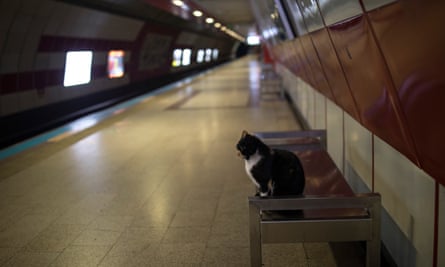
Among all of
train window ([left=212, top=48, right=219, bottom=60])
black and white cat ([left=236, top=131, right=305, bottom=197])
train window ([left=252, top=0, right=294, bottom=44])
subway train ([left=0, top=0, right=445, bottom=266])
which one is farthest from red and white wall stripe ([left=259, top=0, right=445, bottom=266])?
train window ([left=212, top=48, right=219, bottom=60])

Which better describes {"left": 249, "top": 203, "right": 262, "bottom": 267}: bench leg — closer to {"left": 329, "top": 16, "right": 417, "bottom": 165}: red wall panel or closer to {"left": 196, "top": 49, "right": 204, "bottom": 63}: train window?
{"left": 329, "top": 16, "right": 417, "bottom": 165}: red wall panel

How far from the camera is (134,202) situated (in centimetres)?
484

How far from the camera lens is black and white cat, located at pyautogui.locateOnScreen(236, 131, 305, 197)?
10.4 feet

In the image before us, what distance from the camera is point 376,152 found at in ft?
10.7

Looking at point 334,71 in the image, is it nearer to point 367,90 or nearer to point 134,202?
point 367,90

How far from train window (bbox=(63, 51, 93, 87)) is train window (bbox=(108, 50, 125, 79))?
1.74 metres

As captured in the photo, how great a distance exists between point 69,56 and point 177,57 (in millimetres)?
14524

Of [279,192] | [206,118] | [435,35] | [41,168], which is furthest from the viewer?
[206,118]

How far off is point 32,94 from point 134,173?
5.68 meters

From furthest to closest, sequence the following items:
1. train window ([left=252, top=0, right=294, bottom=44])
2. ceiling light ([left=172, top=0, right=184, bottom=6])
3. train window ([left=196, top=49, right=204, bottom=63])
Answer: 1. train window ([left=196, top=49, right=204, bottom=63])
2. ceiling light ([left=172, top=0, right=184, bottom=6])
3. train window ([left=252, top=0, right=294, bottom=44])

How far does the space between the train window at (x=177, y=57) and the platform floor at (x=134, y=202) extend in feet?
55.3

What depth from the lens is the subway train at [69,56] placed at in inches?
368

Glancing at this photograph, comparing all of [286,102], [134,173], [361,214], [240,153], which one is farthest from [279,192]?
[286,102]

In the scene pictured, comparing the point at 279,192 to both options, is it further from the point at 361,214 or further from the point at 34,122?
the point at 34,122
